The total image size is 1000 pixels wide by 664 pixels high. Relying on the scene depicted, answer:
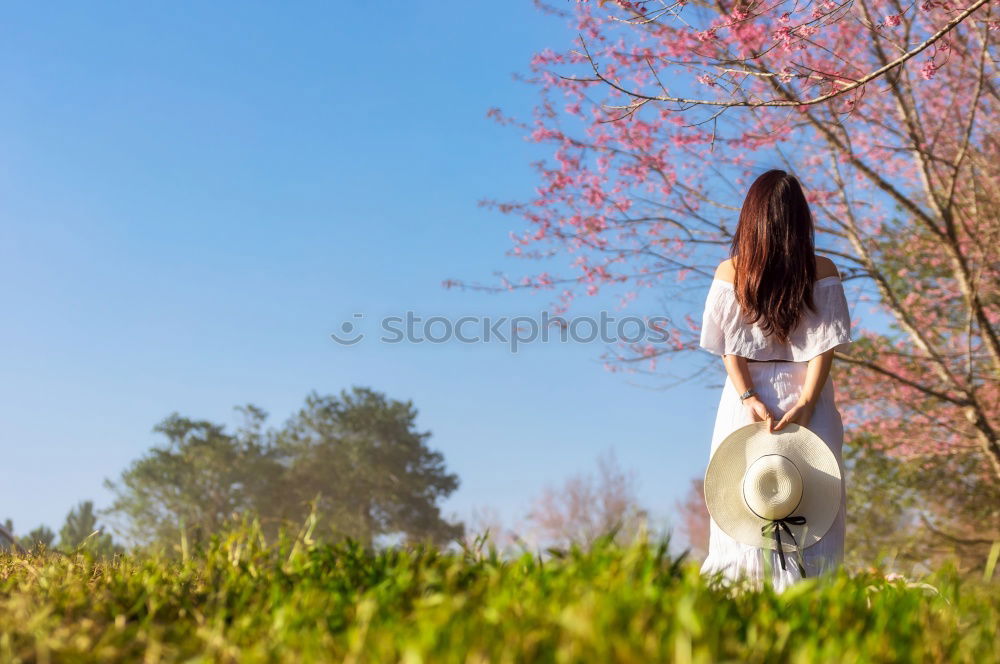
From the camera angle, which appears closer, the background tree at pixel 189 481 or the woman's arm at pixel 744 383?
the woman's arm at pixel 744 383

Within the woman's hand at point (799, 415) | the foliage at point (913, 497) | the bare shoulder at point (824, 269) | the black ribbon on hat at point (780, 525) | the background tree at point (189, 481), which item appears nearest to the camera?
the black ribbon on hat at point (780, 525)

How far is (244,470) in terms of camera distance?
19203 millimetres

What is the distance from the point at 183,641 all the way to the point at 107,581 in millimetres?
721

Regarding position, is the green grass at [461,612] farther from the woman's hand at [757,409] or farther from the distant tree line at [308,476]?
the distant tree line at [308,476]

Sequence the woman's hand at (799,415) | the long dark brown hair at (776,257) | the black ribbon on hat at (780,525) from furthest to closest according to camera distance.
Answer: the long dark brown hair at (776,257)
the woman's hand at (799,415)
the black ribbon on hat at (780,525)

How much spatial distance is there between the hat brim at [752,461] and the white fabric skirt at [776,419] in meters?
0.06

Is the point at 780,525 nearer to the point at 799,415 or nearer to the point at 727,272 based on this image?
the point at 799,415

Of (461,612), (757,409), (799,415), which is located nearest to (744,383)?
(757,409)

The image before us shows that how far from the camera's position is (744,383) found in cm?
395

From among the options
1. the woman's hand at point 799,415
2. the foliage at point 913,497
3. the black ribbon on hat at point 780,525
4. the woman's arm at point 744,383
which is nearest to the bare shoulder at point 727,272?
the woman's arm at point 744,383

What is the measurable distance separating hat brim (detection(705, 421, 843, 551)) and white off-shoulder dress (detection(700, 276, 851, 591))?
92mm

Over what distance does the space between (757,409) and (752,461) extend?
0.86ft

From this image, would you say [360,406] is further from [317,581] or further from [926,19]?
[317,581]

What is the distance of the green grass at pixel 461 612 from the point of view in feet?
4.97
